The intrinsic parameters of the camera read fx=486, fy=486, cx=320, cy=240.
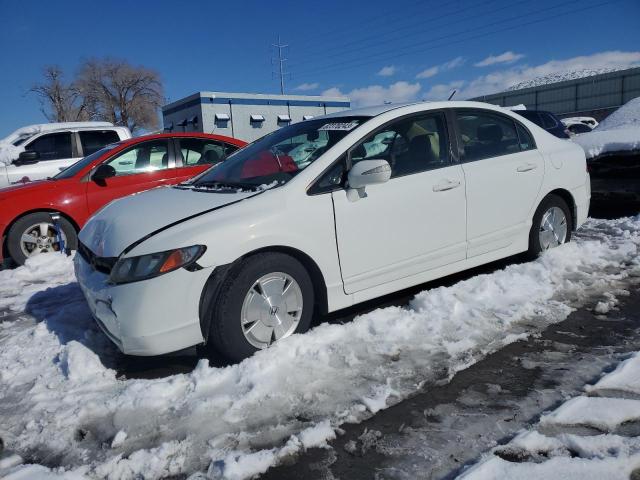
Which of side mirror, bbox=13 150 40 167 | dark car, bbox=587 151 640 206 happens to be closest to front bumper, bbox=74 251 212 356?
dark car, bbox=587 151 640 206

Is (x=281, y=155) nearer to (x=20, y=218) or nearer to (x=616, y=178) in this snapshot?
(x=20, y=218)

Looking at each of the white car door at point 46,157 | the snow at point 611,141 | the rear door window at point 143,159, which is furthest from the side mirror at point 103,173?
the snow at point 611,141

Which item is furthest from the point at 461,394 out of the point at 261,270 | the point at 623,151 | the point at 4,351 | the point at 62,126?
the point at 62,126

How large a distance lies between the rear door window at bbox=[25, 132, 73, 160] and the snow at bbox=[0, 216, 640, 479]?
5.78 metres

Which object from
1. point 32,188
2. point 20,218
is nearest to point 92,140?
point 32,188

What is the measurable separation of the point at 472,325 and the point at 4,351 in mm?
3226

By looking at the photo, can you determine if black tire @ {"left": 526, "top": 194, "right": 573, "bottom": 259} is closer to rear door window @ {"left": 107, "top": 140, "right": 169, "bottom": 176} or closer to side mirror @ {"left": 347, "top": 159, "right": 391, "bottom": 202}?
side mirror @ {"left": 347, "top": 159, "right": 391, "bottom": 202}

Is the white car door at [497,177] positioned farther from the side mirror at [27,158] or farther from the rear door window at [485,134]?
the side mirror at [27,158]

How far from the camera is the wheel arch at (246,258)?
279 cm

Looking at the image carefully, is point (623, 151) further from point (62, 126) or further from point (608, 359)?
point (62, 126)

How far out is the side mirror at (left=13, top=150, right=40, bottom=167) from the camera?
8148 mm

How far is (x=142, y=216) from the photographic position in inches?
123

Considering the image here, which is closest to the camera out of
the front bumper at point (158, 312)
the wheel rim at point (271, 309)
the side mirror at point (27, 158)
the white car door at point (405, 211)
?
the front bumper at point (158, 312)

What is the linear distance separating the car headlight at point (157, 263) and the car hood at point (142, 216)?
0.48ft
